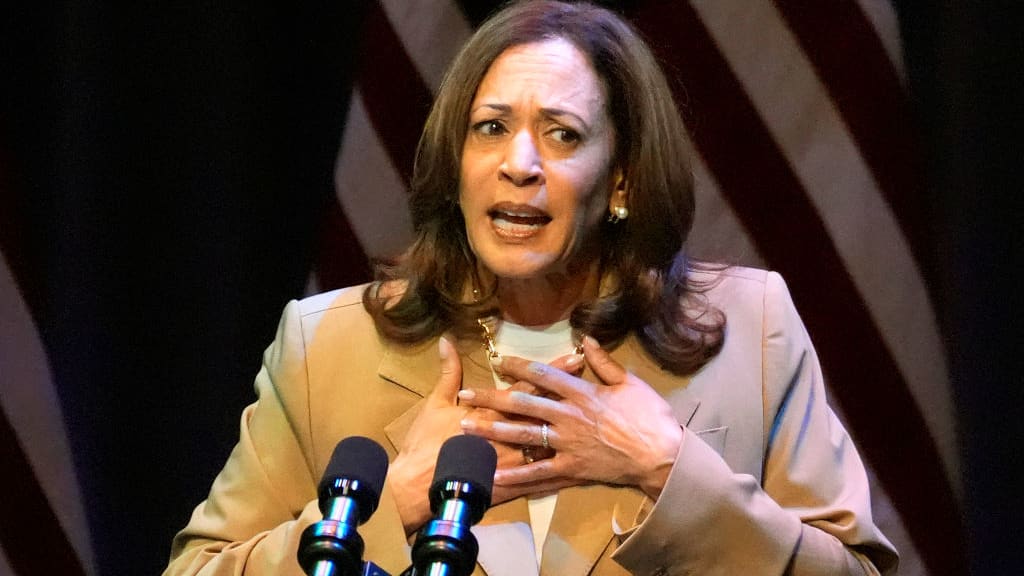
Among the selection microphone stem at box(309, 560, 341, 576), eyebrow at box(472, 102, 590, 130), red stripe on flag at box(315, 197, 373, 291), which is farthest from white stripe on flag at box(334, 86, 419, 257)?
microphone stem at box(309, 560, 341, 576)

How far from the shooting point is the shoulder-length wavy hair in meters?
1.85

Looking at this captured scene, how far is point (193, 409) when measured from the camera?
2.50 m

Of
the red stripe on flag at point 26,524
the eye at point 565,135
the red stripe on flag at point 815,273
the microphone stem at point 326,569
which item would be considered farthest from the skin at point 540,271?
the red stripe on flag at point 26,524

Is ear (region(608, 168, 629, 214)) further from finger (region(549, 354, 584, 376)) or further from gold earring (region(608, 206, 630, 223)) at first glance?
finger (region(549, 354, 584, 376))

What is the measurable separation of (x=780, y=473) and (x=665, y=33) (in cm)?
110

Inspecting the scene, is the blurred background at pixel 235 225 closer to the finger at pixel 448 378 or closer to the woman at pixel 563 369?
the woman at pixel 563 369

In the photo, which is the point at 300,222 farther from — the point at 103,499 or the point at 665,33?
the point at 665,33

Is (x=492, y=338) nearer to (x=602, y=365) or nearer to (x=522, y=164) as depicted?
(x=602, y=365)

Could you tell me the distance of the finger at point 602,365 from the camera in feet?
5.82

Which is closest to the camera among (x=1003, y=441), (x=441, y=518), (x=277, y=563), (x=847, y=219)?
(x=441, y=518)

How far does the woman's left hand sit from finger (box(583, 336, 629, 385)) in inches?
1.3

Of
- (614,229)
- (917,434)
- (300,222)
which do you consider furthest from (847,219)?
(300,222)

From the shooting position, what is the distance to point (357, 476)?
1.17m

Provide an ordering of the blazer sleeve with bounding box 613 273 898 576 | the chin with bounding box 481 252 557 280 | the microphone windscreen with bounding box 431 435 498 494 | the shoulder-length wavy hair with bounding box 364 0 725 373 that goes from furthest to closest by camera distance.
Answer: the shoulder-length wavy hair with bounding box 364 0 725 373
the chin with bounding box 481 252 557 280
the blazer sleeve with bounding box 613 273 898 576
the microphone windscreen with bounding box 431 435 498 494
